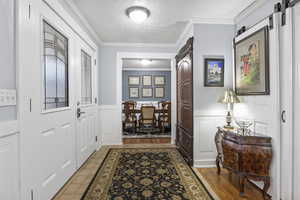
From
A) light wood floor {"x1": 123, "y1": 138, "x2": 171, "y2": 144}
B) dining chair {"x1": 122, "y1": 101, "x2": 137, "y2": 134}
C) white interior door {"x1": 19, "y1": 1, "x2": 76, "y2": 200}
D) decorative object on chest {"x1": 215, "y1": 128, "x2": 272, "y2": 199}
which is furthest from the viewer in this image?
dining chair {"x1": 122, "y1": 101, "x2": 137, "y2": 134}

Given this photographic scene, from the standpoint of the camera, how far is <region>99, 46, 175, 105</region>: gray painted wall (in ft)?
13.3

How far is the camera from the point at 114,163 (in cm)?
292

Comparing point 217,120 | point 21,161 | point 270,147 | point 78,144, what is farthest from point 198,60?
point 21,161

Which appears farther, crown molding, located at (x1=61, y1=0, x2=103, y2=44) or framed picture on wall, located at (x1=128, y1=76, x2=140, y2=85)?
framed picture on wall, located at (x1=128, y1=76, x2=140, y2=85)

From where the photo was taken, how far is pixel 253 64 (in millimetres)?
2277

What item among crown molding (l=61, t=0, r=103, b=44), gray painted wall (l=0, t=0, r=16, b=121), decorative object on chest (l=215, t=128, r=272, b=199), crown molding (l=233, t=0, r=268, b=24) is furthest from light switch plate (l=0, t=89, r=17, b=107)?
crown molding (l=233, t=0, r=268, b=24)

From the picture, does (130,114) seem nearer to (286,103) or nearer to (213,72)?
(213,72)

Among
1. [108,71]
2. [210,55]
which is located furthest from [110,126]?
[210,55]

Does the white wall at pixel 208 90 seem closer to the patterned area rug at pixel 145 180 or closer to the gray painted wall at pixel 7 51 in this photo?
the patterned area rug at pixel 145 180

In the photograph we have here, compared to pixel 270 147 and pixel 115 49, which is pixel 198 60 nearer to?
pixel 270 147

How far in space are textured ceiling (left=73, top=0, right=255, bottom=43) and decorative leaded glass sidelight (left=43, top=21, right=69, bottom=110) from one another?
2.18ft

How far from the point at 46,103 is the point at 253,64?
8.65 ft

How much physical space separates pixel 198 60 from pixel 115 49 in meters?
2.14

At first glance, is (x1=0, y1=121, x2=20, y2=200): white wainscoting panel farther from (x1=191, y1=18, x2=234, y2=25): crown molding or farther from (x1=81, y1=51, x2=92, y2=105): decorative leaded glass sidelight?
(x1=191, y1=18, x2=234, y2=25): crown molding
